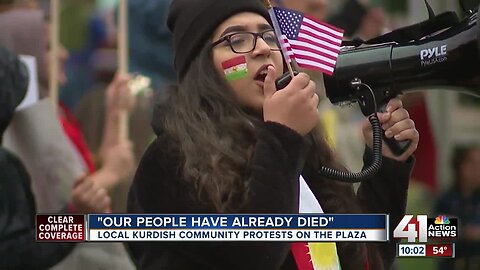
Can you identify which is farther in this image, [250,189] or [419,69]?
[419,69]

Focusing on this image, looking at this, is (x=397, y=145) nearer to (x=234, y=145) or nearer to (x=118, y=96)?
(x=234, y=145)

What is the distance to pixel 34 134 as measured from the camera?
3115 millimetres

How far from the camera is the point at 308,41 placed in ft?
9.44

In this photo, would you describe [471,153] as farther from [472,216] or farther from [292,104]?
[292,104]

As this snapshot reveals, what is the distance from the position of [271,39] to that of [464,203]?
0.69 m

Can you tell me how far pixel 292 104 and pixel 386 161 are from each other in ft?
1.37

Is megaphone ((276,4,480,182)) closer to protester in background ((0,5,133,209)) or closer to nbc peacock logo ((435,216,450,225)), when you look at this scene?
nbc peacock logo ((435,216,450,225))

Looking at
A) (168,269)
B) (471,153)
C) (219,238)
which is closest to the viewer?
(168,269)

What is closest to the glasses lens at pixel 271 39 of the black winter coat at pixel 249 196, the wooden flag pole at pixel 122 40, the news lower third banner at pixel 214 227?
the black winter coat at pixel 249 196

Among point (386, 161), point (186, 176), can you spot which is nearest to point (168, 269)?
point (186, 176)

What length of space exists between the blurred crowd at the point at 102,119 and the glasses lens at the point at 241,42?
0.90 feet

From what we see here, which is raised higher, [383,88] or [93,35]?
[93,35]

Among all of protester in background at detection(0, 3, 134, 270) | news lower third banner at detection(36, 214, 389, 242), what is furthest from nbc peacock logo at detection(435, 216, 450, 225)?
protester in background at detection(0, 3, 134, 270)

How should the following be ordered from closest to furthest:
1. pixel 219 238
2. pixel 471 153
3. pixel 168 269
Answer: pixel 168 269 < pixel 219 238 < pixel 471 153
